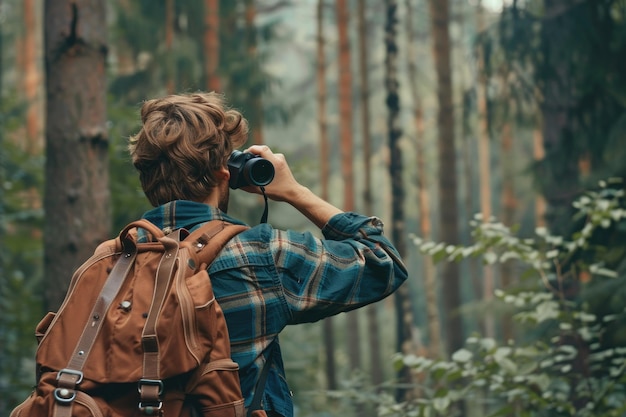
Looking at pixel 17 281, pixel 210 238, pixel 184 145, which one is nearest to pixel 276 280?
pixel 210 238

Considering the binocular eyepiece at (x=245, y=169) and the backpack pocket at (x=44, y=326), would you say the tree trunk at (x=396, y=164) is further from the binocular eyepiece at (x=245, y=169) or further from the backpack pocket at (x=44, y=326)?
the backpack pocket at (x=44, y=326)

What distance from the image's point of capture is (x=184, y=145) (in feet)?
7.95

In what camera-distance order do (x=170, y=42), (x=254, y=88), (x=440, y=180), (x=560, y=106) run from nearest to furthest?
1. (x=560, y=106)
2. (x=440, y=180)
3. (x=170, y=42)
4. (x=254, y=88)

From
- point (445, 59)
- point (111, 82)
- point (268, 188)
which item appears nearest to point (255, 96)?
point (111, 82)

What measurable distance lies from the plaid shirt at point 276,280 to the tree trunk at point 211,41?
13.3m

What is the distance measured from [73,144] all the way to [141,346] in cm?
332

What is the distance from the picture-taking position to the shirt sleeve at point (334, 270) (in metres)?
2.44

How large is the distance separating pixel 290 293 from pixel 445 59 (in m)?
13.9

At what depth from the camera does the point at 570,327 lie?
501cm

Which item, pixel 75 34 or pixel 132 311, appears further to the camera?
pixel 75 34

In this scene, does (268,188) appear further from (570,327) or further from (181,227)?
(570,327)

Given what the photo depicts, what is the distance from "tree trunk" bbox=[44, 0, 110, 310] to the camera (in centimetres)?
523

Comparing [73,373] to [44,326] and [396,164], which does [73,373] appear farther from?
[396,164]

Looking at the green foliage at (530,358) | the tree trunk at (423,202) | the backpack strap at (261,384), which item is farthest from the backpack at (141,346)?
the tree trunk at (423,202)
